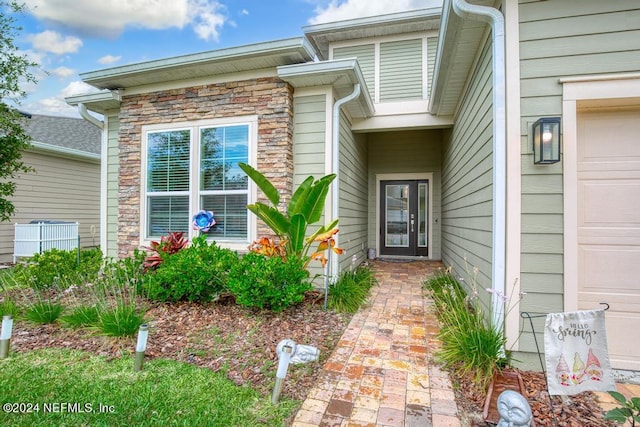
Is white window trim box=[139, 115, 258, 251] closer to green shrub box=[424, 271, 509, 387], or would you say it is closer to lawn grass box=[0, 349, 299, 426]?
lawn grass box=[0, 349, 299, 426]

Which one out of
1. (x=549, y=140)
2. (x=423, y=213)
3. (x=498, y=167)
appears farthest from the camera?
(x=423, y=213)

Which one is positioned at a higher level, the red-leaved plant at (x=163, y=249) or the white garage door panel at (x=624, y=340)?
the red-leaved plant at (x=163, y=249)

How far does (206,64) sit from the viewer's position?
461 centimetres

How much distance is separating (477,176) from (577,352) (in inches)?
78.7

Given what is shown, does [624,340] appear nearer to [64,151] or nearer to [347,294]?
[347,294]

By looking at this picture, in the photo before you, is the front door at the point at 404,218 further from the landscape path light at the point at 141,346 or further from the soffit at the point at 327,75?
the landscape path light at the point at 141,346

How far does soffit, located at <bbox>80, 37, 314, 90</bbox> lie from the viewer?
14.1 feet

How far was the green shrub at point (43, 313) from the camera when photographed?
344 cm

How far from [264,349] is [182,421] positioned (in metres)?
1.02

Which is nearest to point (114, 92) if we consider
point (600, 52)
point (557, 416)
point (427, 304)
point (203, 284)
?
point (203, 284)

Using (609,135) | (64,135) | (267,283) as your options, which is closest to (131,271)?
(267,283)

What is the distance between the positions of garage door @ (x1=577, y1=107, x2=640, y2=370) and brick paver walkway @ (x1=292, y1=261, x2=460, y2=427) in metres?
1.41

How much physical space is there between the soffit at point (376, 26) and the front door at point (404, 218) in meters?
3.60

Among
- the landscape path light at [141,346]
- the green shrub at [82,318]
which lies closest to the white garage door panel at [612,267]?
the landscape path light at [141,346]
